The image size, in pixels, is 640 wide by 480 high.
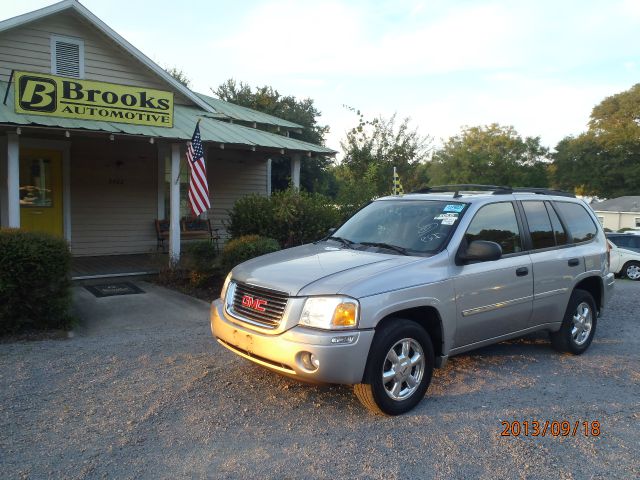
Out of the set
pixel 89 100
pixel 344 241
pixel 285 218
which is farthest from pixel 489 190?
pixel 89 100

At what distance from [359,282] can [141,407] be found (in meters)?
2.03

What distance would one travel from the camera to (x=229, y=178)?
14688 mm

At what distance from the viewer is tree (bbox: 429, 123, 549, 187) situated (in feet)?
151

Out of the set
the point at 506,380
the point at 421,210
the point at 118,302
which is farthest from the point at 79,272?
the point at 506,380

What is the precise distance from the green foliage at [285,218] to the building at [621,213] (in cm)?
3283

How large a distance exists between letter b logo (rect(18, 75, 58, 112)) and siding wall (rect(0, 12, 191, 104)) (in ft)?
7.53

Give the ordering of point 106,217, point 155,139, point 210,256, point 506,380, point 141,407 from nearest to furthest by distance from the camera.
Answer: point 141,407, point 506,380, point 210,256, point 155,139, point 106,217

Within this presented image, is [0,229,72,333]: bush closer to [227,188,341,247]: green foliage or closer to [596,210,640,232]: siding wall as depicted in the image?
[227,188,341,247]: green foliage

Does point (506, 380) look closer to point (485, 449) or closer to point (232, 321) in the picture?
point (485, 449)

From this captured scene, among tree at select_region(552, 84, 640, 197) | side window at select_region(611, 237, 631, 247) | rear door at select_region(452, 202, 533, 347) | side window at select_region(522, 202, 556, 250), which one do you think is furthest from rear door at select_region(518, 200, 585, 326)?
tree at select_region(552, 84, 640, 197)

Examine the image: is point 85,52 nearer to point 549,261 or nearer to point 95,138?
point 95,138

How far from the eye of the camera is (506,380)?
5.29 m

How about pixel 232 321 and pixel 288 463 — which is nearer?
pixel 288 463

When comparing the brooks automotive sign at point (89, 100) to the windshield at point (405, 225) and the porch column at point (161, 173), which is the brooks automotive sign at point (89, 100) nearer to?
the porch column at point (161, 173)
